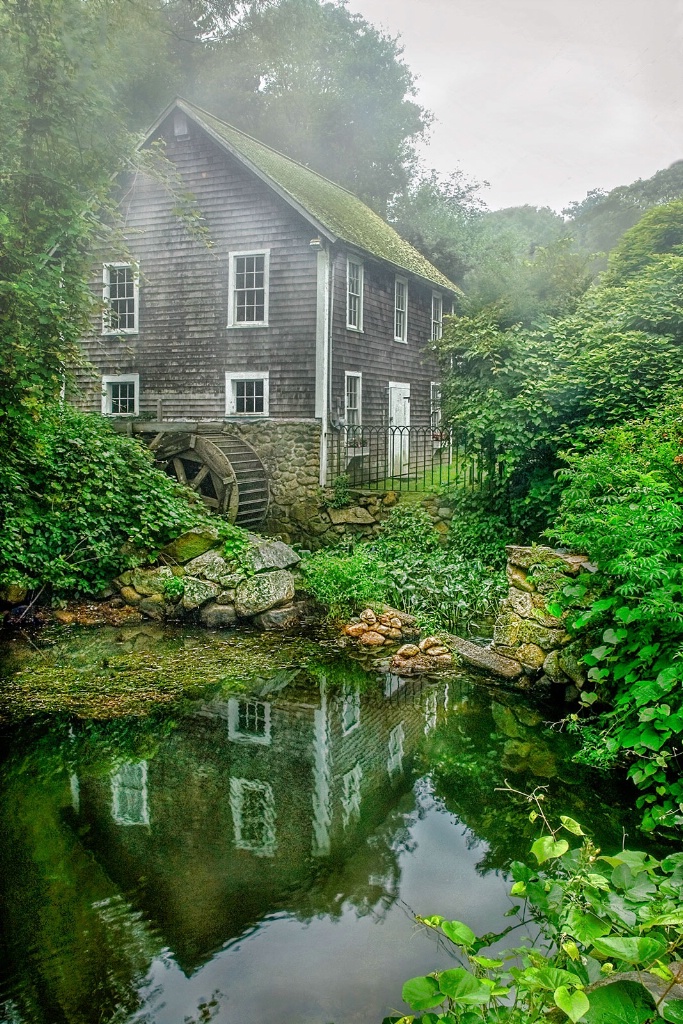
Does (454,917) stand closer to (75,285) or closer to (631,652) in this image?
(631,652)

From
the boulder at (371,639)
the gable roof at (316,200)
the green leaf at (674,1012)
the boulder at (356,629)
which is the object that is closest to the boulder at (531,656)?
the boulder at (371,639)

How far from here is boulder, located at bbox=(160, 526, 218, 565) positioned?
458 inches

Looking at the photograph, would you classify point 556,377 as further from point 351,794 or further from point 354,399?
point 351,794

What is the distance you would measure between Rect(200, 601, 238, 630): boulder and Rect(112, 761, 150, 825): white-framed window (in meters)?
4.39

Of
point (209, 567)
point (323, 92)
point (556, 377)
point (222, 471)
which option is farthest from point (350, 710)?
point (323, 92)

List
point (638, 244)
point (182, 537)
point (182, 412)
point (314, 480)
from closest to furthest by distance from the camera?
point (182, 537), point (314, 480), point (182, 412), point (638, 244)

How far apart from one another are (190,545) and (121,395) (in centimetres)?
800

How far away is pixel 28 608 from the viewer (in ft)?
34.7

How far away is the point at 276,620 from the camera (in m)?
10.6

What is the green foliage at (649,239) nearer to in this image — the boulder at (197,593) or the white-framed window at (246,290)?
the white-framed window at (246,290)

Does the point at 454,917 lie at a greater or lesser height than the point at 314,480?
lesser

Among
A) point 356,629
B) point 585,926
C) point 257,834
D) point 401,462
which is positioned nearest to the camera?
point 585,926

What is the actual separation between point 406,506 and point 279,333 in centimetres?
514

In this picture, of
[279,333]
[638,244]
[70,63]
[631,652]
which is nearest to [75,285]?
[70,63]
